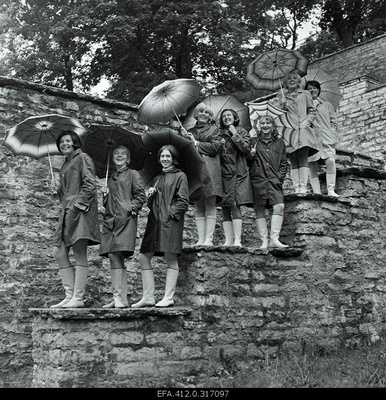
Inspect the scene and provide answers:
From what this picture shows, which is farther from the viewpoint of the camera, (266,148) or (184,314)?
(266,148)

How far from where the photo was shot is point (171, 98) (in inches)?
267

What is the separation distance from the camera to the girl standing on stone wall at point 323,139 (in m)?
7.86

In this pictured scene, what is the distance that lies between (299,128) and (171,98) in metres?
1.88

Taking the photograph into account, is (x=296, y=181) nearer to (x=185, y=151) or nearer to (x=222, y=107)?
(x=222, y=107)

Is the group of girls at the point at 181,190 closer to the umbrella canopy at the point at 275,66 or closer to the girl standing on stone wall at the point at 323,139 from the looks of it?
the girl standing on stone wall at the point at 323,139

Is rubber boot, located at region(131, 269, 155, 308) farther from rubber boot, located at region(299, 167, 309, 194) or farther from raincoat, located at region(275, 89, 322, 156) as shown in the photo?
raincoat, located at region(275, 89, 322, 156)

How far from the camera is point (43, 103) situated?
25.8 ft

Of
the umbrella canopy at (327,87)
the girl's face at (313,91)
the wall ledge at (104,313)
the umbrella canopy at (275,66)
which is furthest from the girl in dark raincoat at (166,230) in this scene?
the umbrella canopy at (327,87)

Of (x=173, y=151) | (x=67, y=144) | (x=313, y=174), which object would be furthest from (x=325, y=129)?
(x=67, y=144)

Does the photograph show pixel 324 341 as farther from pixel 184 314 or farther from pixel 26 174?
pixel 26 174

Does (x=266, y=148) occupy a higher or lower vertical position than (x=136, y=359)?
higher

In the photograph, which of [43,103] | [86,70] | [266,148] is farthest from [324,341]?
[86,70]

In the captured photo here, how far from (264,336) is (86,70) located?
1332 centimetres

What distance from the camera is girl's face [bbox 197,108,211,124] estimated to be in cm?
679
